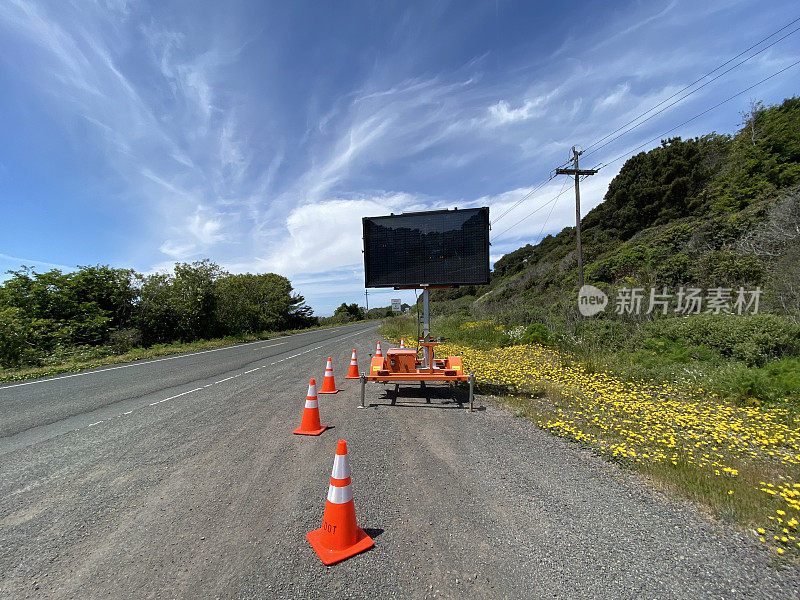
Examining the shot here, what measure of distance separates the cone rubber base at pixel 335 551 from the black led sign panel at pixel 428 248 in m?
4.56

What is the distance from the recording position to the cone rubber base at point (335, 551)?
2.24m

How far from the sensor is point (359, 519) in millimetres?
2693

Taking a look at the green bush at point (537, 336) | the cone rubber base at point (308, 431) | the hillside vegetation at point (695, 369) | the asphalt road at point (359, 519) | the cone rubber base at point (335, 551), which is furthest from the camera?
the green bush at point (537, 336)

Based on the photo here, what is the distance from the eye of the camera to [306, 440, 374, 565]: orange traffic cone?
2.35 m

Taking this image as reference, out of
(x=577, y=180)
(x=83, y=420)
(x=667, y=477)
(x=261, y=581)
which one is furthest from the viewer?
(x=577, y=180)

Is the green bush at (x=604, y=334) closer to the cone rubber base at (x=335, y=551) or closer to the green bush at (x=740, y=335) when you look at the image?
the green bush at (x=740, y=335)

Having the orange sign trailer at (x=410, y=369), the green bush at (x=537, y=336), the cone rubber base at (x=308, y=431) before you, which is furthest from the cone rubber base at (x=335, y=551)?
the green bush at (x=537, y=336)

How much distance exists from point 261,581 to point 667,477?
3.69 meters

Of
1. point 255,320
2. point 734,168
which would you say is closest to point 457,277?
point 255,320

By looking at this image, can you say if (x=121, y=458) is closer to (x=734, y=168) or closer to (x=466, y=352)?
(x=466, y=352)

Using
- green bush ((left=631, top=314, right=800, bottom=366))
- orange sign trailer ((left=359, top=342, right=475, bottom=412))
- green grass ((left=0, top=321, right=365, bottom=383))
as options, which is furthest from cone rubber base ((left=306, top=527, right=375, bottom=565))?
green grass ((left=0, top=321, right=365, bottom=383))

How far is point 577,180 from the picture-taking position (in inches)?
703

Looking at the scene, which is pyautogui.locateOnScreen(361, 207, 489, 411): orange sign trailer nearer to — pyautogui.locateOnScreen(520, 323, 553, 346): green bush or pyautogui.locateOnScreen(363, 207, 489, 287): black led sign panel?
pyautogui.locateOnScreen(363, 207, 489, 287): black led sign panel

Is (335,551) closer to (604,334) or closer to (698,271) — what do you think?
(604,334)
